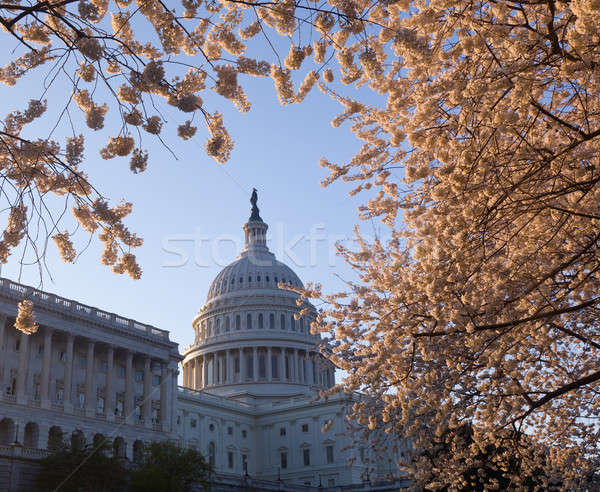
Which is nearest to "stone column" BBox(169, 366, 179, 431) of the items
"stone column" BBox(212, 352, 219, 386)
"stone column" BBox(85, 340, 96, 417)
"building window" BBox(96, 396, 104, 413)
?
"building window" BBox(96, 396, 104, 413)

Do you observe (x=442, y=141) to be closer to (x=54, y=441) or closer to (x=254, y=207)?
(x=54, y=441)

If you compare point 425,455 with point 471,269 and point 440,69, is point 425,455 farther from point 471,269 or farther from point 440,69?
point 440,69

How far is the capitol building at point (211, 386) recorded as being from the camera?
2239 inches

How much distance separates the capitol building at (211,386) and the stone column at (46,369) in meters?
0.10

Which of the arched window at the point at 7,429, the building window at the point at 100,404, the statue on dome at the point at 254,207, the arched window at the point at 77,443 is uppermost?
the statue on dome at the point at 254,207

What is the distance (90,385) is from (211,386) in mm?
55340

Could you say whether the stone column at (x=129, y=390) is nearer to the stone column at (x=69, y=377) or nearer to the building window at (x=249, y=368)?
the stone column at (x=69, y=377)

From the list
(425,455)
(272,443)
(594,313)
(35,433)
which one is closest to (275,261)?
(272,443)

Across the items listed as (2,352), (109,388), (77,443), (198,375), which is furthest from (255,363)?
(77,443)

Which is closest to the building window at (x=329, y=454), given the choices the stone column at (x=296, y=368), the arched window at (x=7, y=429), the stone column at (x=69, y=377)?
the stone column at (x=296, y=368)

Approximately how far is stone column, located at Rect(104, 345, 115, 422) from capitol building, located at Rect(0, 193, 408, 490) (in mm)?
106

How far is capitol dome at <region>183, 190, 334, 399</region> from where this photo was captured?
115 meters

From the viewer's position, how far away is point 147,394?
69.4 metres

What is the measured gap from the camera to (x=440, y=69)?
480 inches
